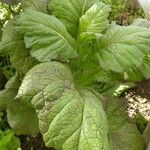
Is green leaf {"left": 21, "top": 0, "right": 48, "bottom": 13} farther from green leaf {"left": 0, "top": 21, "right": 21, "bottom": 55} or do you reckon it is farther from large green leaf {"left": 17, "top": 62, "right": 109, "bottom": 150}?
large green leaf {"left": 17, "top": 62, "right": 109, "bottom": 150}

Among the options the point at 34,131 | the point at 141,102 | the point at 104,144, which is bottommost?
the point at 141,102

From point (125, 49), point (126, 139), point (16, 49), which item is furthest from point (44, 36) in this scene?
point (126, 139)

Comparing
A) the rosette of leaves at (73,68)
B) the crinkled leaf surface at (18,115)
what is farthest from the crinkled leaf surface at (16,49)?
the crinkled leaf surface at (18,115)

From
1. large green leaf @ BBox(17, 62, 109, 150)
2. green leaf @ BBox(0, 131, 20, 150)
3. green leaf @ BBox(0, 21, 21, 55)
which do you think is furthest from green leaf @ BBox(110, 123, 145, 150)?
green leaf @ BBox(0, 21, 21, 55)

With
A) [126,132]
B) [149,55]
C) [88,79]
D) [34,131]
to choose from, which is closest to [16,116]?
[34,131]

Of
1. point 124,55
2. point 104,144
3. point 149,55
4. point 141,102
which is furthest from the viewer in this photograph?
point 141,102

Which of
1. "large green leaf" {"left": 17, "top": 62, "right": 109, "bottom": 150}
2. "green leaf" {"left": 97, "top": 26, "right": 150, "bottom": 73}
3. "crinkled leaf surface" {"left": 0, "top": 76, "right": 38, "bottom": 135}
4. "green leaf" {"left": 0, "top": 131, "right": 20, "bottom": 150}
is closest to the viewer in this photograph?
"large green leaf" {"left": 17, "top": 62, "right": 109, "bottom": 150}

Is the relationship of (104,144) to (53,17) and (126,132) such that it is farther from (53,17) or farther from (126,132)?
(53,17)
